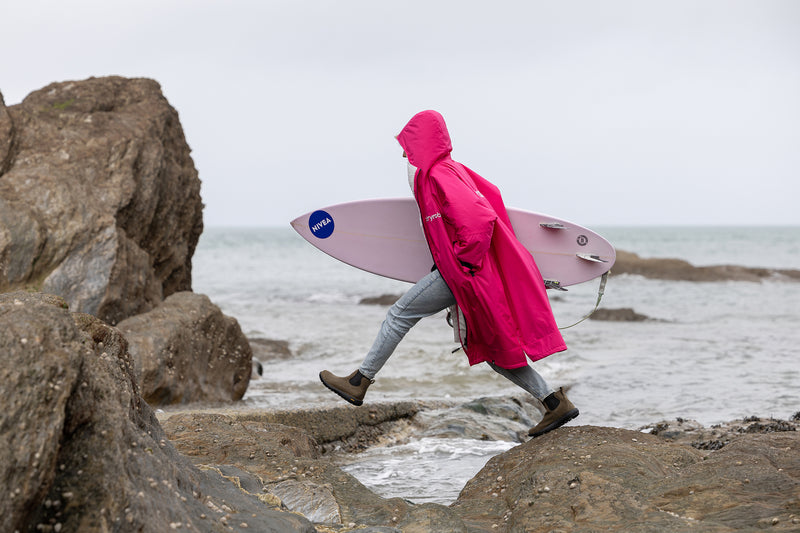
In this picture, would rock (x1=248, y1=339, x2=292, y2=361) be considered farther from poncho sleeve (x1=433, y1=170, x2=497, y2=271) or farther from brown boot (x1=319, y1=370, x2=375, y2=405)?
poncho sleeve (x1=433, y1=170, x2=497, y2=271)

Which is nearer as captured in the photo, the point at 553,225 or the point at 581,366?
the point at 553,225

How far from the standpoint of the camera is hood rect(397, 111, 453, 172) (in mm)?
4176

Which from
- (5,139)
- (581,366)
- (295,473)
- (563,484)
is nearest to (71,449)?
(295,473)

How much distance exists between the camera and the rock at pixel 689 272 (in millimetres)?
29469

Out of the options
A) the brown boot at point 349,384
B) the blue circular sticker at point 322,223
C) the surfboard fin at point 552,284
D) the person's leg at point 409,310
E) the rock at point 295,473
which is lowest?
the rock at point 295,473

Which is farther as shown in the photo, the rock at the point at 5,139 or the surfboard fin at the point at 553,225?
the rock at the point at 5,139

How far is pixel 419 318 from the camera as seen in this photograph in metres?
4.29

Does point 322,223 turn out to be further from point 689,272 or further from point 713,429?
point 689,272

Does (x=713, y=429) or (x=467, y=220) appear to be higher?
(x=467, y=220)

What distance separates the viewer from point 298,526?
2590 millimetres

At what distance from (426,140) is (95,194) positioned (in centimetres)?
376

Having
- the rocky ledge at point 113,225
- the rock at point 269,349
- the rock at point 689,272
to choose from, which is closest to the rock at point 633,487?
the rocky ledge at point 113,225

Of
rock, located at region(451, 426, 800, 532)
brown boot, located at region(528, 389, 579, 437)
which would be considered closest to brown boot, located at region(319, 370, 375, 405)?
rock, located at region(451, 426, 800, 532)

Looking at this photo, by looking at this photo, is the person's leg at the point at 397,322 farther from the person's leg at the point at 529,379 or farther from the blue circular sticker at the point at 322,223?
the blue circular sticker at the point at 322,223
